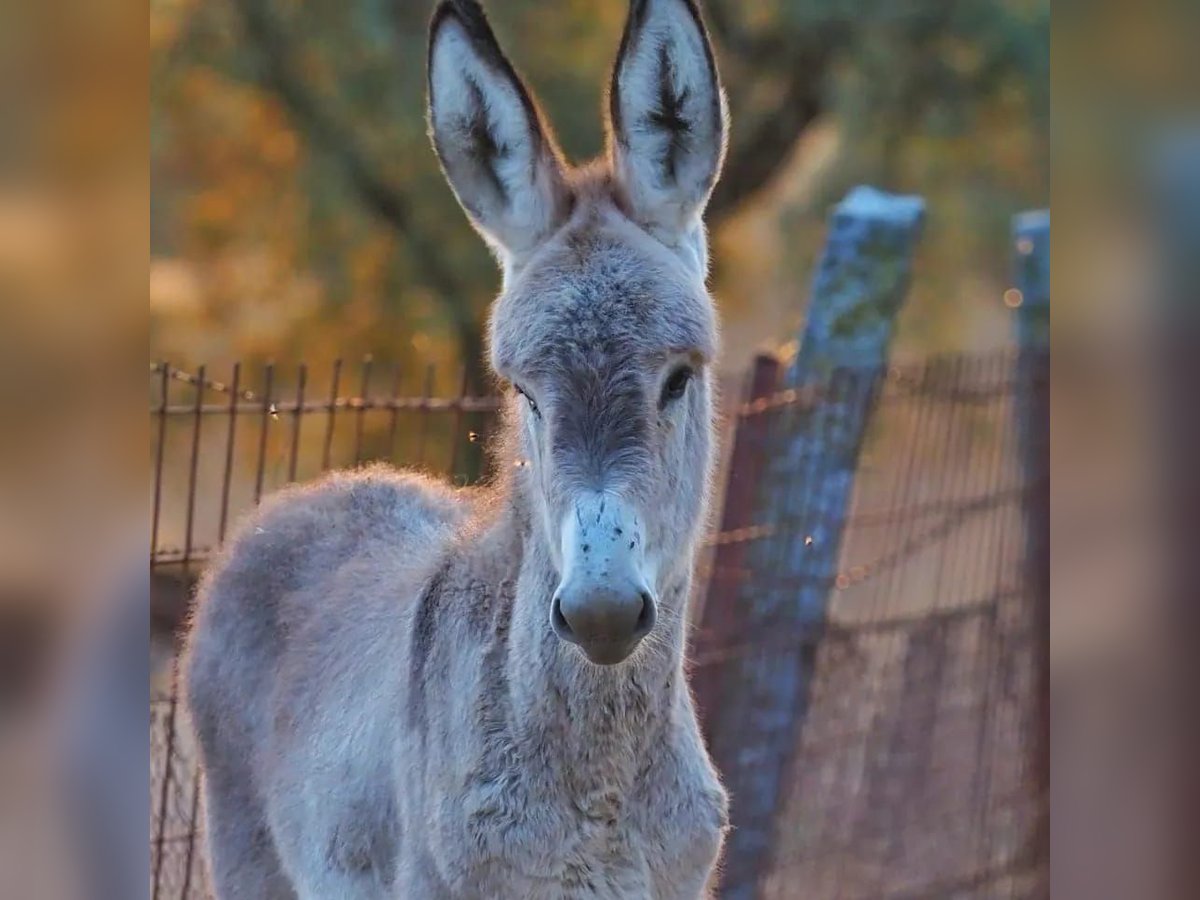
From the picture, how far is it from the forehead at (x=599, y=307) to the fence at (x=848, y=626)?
1.99 m

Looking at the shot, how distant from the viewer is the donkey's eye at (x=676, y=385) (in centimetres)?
216

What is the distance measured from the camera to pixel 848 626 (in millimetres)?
5254

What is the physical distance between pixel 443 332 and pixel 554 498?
22.2 feet

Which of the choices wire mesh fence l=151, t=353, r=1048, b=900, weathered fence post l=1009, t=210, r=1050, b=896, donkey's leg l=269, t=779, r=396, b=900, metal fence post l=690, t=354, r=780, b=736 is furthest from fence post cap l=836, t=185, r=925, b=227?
donkey's leg l=269, t=779, r=396, b=900

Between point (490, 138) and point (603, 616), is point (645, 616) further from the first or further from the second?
point (490, 138)

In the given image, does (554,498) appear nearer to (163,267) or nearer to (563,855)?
(563,855)

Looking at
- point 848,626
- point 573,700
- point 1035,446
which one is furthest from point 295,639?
point 1035,446

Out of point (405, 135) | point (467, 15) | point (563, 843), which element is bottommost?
point (563, 843)

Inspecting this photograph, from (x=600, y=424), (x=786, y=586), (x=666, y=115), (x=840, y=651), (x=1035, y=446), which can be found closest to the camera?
(x=600, y=424)

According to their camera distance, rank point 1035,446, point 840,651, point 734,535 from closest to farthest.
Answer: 1. point 734,535
2. point 840,651
3. point 1035,446

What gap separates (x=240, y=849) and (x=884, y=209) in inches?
129

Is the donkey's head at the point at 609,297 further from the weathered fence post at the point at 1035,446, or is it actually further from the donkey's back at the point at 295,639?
the weathered fence post at the point at 1035,446

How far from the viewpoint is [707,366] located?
2303mm
